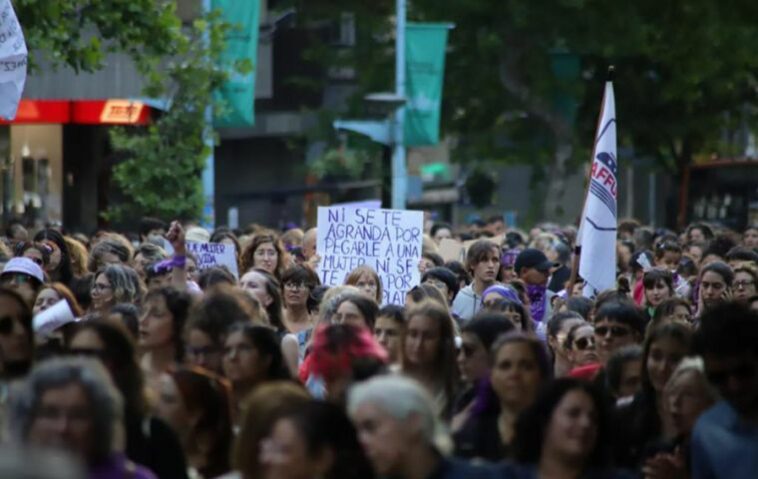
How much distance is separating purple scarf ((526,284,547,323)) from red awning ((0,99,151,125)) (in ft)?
57.5

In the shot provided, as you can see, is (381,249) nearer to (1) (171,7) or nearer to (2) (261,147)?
(1) (171,7)

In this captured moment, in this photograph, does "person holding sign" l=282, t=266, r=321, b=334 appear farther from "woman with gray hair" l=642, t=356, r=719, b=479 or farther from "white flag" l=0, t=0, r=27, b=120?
"woman with gray hair" l=642, t=356, r=719, b=479

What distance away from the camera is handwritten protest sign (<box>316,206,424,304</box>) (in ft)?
51.9

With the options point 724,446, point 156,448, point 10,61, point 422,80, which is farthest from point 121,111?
point 724,446

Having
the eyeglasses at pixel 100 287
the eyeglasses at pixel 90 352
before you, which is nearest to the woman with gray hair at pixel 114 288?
the eyeglasses at pixel 100 287

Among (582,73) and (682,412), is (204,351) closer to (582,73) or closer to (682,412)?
(682,412)

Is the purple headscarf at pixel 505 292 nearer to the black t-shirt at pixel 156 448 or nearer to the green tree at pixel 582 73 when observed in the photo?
the black t-shirt at pixel 156 448

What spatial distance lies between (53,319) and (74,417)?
4456 mm

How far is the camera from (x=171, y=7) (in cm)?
1859

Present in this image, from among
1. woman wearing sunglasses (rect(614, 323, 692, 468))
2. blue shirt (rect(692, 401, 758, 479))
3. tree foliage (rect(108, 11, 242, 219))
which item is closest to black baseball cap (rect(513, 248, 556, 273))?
→ woman wearing sunglasses (rect(614, 323, 692, 468))

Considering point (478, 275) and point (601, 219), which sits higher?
point (601, 219)

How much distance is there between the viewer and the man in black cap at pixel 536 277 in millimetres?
14492

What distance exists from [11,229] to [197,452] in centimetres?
1474

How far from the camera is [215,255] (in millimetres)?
15352
